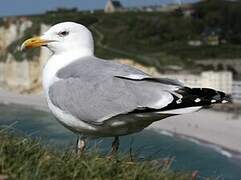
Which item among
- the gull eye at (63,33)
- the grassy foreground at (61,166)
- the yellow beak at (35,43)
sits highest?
the gull eye at (63,33)

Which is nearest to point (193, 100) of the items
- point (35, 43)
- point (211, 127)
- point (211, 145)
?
point (35, 43)

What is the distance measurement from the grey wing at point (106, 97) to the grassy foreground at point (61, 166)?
1.19ft

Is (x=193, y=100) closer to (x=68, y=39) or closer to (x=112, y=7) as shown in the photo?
(x=68, y=39)

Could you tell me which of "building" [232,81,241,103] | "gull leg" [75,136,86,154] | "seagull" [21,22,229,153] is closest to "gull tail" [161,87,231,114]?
"seagull" [21,22,229,153]

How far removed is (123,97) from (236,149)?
34.9 metres

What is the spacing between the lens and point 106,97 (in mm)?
4996

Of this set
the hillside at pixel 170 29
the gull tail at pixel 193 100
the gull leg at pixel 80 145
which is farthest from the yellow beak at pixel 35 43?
the hillside at pixel 170 29

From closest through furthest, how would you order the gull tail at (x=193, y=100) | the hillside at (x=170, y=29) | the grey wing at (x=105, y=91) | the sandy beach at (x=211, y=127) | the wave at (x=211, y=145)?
the gull tail at (x=193, y=100) → the grey wing at (x=105, y=91) → the wave at (x=211, y=145) → the sandy beach at (x=211, y=127) → the hillside at (x=170, y=29)

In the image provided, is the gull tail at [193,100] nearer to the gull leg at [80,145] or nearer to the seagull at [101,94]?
the seagull at [101,94]

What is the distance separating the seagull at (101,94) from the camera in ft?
15.6

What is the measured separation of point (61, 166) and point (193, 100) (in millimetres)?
1004

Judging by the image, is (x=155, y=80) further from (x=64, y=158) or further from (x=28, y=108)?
(x=28, y=108)

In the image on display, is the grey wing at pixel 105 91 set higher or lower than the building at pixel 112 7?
higher

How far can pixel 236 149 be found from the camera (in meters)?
39.1
